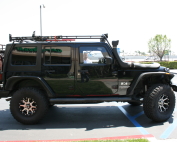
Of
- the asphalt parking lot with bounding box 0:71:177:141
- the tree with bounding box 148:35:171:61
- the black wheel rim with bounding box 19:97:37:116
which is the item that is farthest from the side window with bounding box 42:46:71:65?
the tree with bounding box 148:35:171:61

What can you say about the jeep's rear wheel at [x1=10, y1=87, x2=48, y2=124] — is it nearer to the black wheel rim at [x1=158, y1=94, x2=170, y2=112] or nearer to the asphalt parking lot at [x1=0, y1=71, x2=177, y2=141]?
the asphalt parking lot at [x1=0, y1=71, x2=177, y2=141]

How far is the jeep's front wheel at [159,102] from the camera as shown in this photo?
4527 mm

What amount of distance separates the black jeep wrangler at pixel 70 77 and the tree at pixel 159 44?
38695 mm

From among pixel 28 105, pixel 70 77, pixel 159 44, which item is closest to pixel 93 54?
pixel 70 77

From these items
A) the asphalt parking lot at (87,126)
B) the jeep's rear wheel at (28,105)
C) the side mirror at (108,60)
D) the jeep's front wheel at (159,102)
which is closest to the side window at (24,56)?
the jeep's rear wheel at (28,105)

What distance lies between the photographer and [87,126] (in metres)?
4.52

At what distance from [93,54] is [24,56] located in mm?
1752

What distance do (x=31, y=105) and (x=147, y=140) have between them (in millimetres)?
2779

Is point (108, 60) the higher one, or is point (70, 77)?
point (108, 60)

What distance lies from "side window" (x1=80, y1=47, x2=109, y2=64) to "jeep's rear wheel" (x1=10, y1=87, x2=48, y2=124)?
142cm

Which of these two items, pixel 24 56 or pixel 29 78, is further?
pixel 24 56

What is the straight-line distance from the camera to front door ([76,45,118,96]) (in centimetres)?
461

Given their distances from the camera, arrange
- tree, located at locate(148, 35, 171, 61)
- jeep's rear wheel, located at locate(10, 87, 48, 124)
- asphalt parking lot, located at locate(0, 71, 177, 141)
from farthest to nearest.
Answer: tree, located at locate(148, 35, 171, 61) < jeep's rear wheel, located at locate(10, 87, 48, 124) < asphalt parking lot, located at locate(0, 71, 177, 141)

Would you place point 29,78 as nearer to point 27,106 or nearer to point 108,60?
point 27,106
